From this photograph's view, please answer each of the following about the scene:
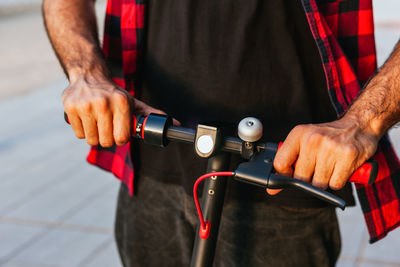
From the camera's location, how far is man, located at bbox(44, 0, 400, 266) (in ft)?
4.67

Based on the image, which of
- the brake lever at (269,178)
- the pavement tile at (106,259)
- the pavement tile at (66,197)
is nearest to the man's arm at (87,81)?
the brake lever at (269,178)

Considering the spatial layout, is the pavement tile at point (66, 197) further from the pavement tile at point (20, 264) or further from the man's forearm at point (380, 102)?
the man's forearm at point (380, 102)

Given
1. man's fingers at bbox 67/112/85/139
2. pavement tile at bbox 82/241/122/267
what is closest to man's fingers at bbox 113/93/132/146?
man's fingers at bbox 67/112/85/139

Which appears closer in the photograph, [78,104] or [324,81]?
[78,104]

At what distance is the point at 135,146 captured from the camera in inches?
69.5

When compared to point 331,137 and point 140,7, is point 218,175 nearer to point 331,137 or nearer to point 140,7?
point 331,137

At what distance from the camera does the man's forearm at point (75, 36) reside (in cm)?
154

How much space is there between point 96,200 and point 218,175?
10.5 ft

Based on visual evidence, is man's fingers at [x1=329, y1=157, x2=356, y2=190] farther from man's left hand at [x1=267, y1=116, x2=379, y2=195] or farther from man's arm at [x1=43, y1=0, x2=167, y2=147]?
man's arm at [x1=43, y1=0, x2=167, y2=147]

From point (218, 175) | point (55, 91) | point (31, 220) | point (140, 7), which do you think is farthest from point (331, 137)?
point (55, 91)

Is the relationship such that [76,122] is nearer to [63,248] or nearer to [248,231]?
[248,231]

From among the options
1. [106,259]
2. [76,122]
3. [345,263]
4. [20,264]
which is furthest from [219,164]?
[20,264]

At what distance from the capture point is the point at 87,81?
143 cm

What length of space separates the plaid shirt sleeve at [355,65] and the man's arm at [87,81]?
540 mm
